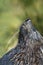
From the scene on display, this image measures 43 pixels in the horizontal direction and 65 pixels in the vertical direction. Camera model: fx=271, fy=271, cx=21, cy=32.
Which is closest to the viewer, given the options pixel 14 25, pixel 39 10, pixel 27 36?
pixel 27 36

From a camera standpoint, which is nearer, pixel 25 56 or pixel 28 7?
pixel 25 56

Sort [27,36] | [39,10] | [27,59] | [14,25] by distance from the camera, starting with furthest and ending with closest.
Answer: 1. [39,10]
2. [14,25]
3. [27,36]
4. [27,59]


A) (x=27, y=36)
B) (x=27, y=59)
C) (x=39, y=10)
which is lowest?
(x=27, y=59)

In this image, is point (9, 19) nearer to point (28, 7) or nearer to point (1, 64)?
point (28, 7)

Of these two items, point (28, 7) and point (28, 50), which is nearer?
point (28, 50)

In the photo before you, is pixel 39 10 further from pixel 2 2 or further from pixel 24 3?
pixel 2 2

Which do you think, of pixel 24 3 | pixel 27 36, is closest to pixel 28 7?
pixel 24 3

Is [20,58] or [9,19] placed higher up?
[9,19]

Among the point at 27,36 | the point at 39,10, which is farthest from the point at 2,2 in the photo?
the point at 27,36

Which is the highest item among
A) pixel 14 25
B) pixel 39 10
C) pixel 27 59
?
pixel 39 10
